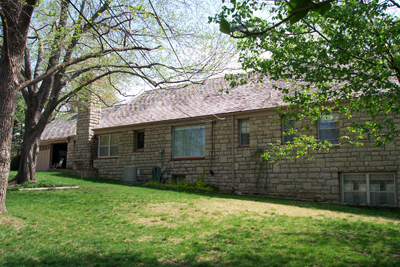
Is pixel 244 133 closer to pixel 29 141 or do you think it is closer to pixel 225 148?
pixel 225 148

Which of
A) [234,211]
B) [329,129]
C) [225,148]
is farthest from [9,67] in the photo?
[329,129]

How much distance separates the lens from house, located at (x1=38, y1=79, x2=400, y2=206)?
1184 cm

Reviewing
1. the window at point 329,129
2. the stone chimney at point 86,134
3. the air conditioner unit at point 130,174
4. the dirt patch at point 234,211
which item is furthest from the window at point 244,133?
the stone chimney at point 86,134

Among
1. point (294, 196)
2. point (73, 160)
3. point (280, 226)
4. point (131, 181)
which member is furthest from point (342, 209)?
point (73, 160)

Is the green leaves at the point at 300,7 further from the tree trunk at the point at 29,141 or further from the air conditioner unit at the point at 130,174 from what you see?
the air conditioner unit at the point at 130,174

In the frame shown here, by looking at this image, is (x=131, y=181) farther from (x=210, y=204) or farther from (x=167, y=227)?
(x=167, y=227)

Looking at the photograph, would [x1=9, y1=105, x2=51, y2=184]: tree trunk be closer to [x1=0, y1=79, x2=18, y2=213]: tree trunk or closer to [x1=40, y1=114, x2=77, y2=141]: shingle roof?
[x1=0, y1=79, x2=18, y2=213]: tree trunk

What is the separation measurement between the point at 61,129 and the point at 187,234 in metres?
20.3

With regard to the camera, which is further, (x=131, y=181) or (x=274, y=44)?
(x=131, y=181)

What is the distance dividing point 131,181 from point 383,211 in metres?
11.6

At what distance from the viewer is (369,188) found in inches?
461

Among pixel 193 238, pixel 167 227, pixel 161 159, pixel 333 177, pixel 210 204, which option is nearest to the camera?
pixel 193 238

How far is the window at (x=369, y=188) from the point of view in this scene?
1133 cm

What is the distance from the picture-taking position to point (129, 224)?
7340mm
